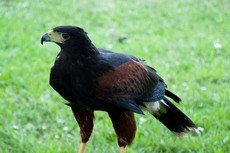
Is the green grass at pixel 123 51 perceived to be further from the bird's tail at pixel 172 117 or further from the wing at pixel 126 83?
the wing at pixel 126 83

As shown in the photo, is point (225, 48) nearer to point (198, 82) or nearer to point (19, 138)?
point (198, 82)

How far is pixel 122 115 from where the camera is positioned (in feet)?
15.1

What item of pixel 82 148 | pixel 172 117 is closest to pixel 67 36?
pixel 82 148

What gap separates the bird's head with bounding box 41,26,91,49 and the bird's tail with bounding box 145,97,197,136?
1132 millimetres

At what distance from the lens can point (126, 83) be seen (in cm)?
455

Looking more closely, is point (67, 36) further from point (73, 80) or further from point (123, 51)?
point (123, 51)

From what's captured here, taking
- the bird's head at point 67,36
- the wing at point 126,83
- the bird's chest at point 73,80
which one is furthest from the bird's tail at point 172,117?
the bird's head at point 67,36

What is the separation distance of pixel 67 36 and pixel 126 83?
0.64m

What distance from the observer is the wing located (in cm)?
438

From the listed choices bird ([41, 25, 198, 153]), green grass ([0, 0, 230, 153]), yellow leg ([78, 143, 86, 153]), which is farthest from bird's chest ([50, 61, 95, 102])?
green grass ([0, 0, 230, 153])

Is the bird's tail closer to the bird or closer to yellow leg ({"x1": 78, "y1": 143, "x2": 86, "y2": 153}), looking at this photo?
the bird

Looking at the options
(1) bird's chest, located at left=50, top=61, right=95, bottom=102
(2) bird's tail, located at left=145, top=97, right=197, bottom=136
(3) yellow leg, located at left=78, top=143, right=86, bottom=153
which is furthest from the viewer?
(2) bird's tail, located at left=145, top=97, right=197, bottom=136

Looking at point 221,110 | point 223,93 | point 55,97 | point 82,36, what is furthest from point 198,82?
point 82,36

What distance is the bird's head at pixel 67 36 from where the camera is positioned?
4320mm
